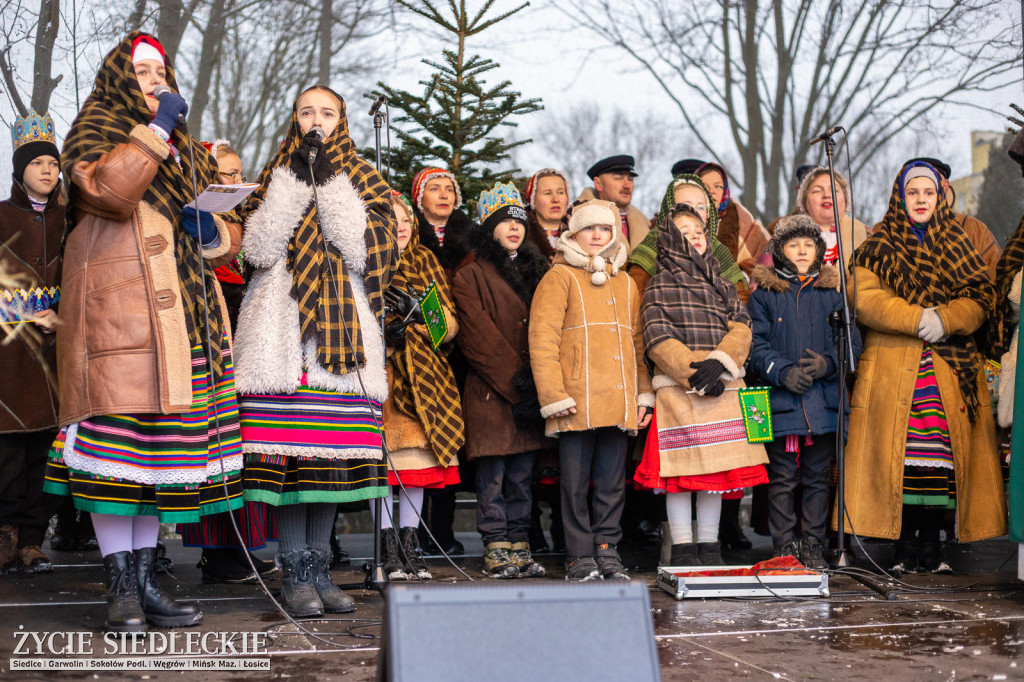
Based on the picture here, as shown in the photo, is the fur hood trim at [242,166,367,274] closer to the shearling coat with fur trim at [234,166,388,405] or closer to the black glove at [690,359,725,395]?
the shearling coat with fur trim at [234,166,388,405]

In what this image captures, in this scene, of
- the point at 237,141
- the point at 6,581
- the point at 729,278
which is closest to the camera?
the point at 6,581

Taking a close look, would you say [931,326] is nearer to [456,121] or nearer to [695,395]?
[695,395]

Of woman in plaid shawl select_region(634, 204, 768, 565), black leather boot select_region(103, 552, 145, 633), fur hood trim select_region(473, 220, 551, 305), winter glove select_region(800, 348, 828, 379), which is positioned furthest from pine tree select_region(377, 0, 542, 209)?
black leather boot select_region(103, 552, 145, 633)

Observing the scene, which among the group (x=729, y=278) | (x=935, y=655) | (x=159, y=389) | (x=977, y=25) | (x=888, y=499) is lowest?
(x=935, y=655)

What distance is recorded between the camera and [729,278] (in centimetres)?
543

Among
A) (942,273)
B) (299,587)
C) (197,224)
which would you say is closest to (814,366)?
(942,273)

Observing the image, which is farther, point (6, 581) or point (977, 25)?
point (977, 25)

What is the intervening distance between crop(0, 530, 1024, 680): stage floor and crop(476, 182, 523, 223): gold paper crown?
1869 mm

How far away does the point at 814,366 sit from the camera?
5.02m

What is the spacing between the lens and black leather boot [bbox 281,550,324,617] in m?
3.74

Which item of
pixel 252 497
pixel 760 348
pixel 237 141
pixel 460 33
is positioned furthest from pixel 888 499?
pixel 237 141

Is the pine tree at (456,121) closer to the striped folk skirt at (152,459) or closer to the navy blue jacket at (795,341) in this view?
the navy blue jacket at (795,341)

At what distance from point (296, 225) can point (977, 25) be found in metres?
8.59

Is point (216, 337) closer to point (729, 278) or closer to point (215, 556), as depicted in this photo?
point (215, 556)
